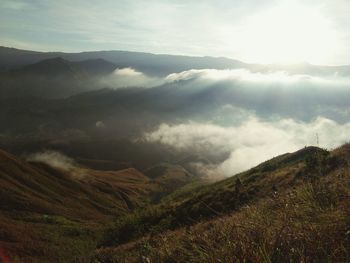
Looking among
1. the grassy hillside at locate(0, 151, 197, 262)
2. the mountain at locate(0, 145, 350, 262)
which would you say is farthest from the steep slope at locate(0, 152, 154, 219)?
the mountain at locate(0, 145, 350, 262)

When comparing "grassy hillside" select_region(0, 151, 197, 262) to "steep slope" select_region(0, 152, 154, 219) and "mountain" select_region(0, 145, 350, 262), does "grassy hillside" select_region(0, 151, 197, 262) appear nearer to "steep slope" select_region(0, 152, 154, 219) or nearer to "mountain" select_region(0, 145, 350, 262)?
"steep slope" select_region(0, 152, 154, 219)

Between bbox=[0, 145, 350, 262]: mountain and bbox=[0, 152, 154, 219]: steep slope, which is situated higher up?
bbox=[0, 145, 350, 262]: mountain

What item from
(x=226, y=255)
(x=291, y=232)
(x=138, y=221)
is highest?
(x=291, y=232)

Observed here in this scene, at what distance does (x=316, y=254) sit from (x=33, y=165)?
7636 inches

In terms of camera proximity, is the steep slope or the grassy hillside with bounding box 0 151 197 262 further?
the steep slope

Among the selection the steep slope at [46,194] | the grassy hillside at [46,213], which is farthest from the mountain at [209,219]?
the steep slope at [46,194]

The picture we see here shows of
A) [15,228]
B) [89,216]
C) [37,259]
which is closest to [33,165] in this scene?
[89,216]

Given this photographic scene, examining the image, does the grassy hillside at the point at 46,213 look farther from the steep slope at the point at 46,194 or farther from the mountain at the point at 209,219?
the mountain at the point at 209,219

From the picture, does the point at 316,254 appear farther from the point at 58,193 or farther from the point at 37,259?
the point at 58,193

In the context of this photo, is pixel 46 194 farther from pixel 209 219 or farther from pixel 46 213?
pixel 209 219

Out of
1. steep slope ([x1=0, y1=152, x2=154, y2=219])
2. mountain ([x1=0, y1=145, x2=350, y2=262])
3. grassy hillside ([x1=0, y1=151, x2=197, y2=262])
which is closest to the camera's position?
mountain ([x1=0, y1=145, x2=350, y2=262])

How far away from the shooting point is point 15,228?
313 feet

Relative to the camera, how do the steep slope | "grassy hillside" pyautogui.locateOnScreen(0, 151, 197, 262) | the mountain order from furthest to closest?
the steep slope
"grassy hillside" pyautogui.locateOnScreen(0, 151, 197, 262)
the mountain

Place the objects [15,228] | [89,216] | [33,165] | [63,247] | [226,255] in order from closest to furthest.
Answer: [226,255] < [63,247] < [15,228] < [89,216] < [33,165]
